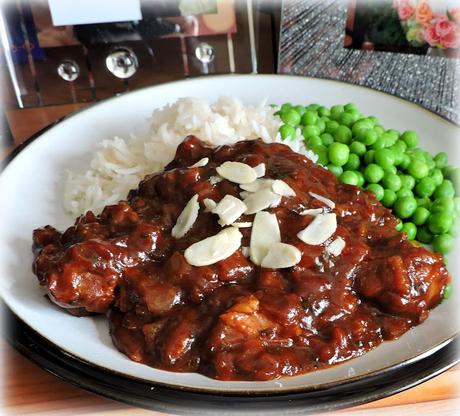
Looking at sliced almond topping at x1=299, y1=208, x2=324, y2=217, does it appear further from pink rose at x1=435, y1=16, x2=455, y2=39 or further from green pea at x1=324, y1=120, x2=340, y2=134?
pink rose at x1=435, y1=16, x2=455, y2=39

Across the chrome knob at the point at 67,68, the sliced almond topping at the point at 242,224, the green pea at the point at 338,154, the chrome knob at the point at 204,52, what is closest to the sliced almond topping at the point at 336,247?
the sliced almond topping at the point at 242,224

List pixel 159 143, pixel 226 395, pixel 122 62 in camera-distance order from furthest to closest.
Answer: pixel 122 62, pixel 159 143, pixel 226 395

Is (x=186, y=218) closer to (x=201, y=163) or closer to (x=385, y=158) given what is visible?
(x=201, y=163)

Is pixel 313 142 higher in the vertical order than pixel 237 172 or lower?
lower

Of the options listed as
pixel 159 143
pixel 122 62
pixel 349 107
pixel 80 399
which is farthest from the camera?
pixel 122 62

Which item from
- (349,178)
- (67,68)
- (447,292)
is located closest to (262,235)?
(447,292)

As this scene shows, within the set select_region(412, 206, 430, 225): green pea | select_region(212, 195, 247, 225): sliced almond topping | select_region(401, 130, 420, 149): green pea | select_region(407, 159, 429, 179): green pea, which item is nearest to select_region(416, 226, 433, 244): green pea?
select_region(412, 206, 430, 225): green pea
